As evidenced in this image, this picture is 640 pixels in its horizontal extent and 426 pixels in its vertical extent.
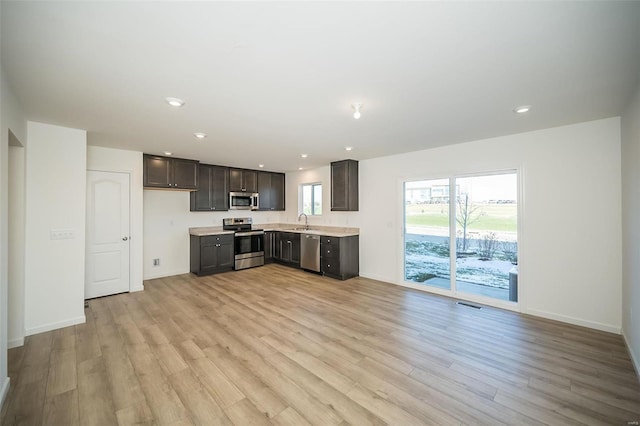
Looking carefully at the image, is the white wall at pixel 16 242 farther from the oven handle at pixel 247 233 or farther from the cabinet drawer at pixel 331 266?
the cabinet drawer at pixel 331 266

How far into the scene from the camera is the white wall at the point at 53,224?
3.08 metres

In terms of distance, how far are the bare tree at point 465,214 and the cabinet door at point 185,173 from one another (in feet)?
16.9

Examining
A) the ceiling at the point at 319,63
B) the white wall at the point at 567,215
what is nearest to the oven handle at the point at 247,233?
the ceiling at the point at 319,63

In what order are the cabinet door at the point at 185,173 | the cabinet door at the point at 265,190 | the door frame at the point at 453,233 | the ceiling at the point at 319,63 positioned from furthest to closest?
the cabinet door at the point at 265,190
the cabinet door at the point at 185,173
the door frame at the point at 453,233
the ceiling at the point at 319,63

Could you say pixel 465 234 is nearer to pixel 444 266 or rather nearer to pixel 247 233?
pixel 444 266

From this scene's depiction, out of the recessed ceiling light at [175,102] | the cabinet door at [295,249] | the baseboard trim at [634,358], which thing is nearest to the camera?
the baseboard trim at [634,358]

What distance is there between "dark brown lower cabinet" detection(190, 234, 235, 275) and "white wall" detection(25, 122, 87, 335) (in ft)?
7.31

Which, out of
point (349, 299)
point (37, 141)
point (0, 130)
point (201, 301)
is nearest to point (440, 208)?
point (349, 299)

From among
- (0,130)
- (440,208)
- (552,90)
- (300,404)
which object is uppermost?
(552,90)

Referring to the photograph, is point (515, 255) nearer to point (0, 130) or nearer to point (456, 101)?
point (456, 101)

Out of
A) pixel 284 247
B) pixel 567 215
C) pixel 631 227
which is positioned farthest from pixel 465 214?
pixel 284 247

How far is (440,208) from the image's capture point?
452 centimetres

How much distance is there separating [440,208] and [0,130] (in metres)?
5.24

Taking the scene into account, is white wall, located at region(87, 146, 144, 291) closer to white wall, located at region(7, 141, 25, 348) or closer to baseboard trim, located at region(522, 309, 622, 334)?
white wall, located at region(7, 141, 25, 348)
